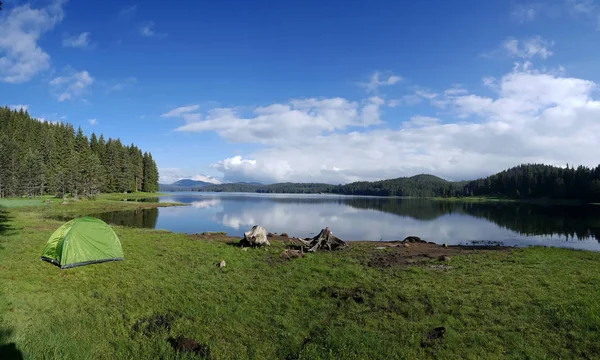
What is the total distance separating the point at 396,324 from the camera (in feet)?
36.9

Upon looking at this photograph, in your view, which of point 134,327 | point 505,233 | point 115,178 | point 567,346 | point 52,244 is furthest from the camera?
point 115,178

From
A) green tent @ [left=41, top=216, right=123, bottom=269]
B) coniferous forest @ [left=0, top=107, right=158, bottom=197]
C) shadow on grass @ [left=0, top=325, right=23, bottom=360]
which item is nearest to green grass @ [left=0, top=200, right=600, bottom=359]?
shadow on grass @ [left=0, top=325, right=23, bottom=360]

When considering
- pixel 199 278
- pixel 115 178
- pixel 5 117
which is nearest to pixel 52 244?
pixel 199 278

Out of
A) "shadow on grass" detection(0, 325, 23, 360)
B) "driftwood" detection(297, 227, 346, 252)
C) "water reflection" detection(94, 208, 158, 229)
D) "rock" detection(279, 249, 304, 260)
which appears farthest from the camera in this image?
"water reflection" detection(94, 208, 158, 229)

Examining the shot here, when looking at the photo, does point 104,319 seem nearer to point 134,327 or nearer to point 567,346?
point 134,327

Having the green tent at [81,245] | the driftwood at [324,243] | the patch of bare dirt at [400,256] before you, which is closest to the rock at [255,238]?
the driftwood at [324,243]

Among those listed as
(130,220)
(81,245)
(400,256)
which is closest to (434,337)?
(400,256)

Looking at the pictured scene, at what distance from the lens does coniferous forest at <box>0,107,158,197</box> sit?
82.1 meters

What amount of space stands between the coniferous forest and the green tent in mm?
77856

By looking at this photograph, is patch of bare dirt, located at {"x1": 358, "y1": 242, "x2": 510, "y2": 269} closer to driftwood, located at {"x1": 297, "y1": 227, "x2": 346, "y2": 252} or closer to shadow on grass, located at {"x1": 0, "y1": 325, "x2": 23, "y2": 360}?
driftwood, located at {"x1": 297, "y1": 227, "x2": 346, "y2": 252}

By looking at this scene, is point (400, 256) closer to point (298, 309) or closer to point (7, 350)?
point (298, 309)

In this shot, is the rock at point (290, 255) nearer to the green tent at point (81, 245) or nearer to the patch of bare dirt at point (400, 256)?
the patch of bare dirt at point (400, 256)

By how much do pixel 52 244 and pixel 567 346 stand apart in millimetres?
25445

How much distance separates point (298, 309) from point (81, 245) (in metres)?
14.6
